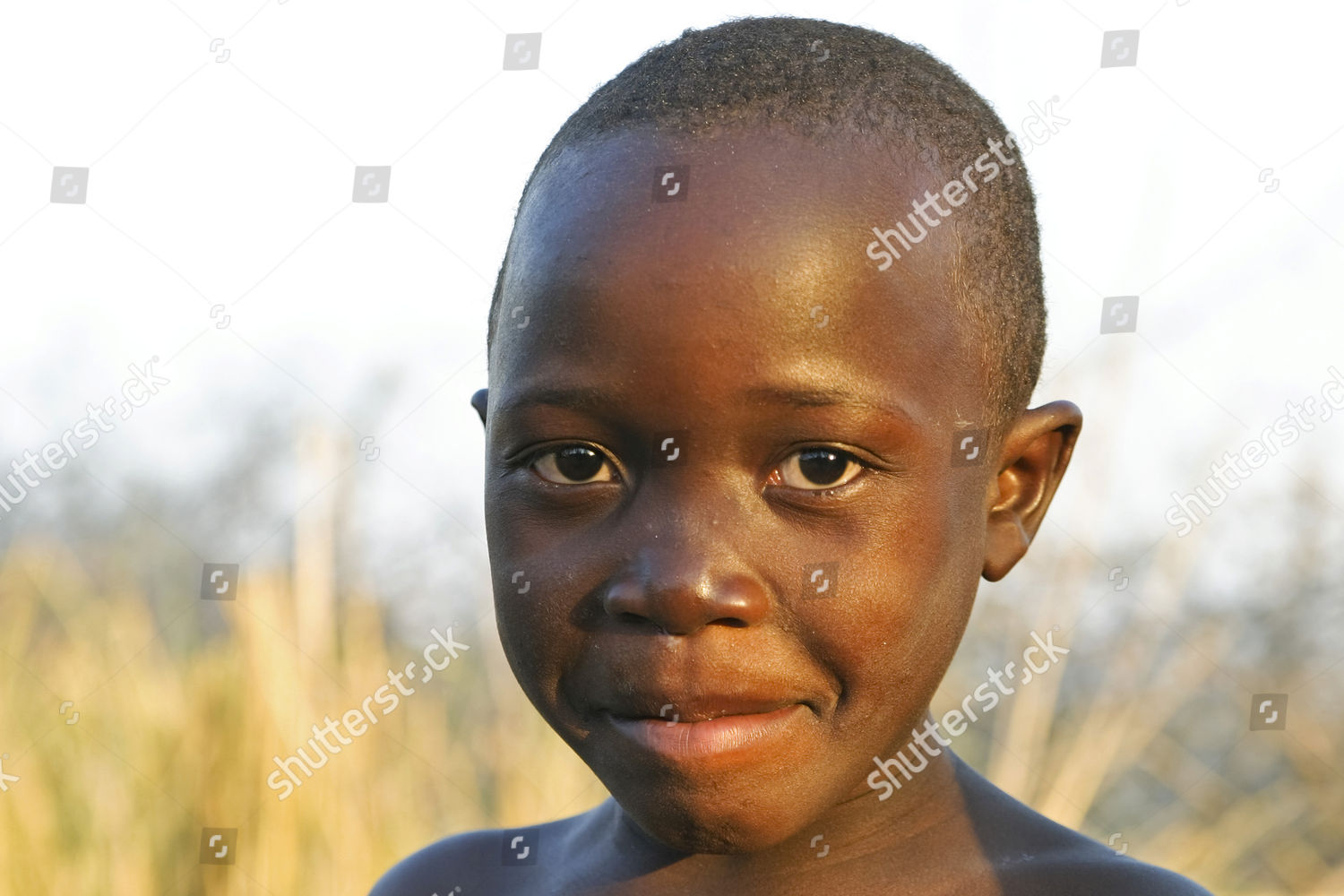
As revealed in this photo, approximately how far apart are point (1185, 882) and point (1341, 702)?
3200 mm

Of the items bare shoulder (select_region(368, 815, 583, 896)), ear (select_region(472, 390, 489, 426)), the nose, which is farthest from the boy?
bare shoulder (select_region(368, 815, 583, 896))

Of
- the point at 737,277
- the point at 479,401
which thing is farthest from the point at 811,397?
the point at 479,401

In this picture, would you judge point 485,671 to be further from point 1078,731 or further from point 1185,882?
point 1185,882

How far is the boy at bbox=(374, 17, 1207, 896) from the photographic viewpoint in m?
1.52

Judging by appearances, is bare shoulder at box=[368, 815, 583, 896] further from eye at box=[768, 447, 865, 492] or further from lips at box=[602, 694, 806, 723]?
eye at box=[768, 447, 865, 492]

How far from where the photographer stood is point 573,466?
1.66 m

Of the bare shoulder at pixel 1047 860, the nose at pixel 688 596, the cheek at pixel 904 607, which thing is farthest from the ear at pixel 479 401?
the bare shoulder at pixel 1047 860

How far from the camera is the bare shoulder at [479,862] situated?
7.20 ft

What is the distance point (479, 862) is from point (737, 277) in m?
1.22

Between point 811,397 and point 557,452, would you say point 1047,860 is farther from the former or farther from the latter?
point 557,452

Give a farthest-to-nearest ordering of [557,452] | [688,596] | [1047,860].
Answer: [1047,860] → [557,452] → [688,596]

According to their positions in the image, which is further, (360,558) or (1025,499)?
(360,558)

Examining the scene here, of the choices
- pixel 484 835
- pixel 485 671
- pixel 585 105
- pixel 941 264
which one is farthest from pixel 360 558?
pixel 941 264

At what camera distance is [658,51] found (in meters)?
1.90
